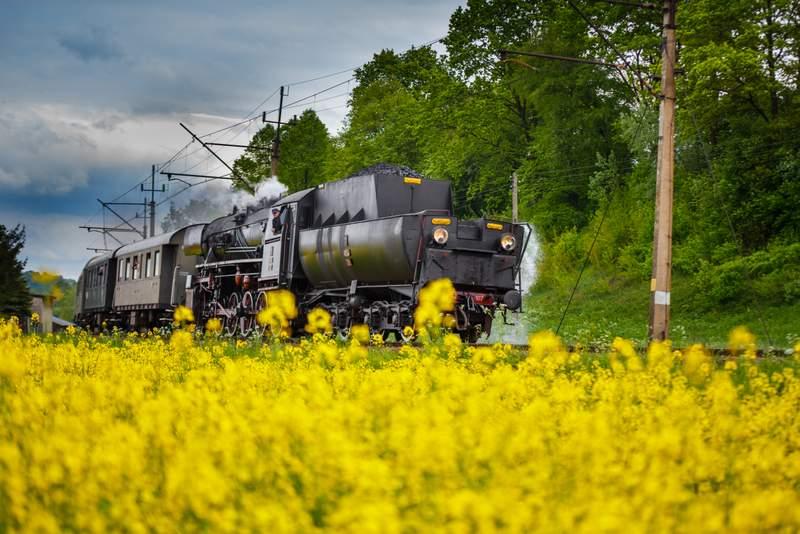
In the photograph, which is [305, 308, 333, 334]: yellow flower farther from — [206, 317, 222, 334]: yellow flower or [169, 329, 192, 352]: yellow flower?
[169, 329, 192, 352]: yellow flower

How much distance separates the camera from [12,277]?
3186 centimetres

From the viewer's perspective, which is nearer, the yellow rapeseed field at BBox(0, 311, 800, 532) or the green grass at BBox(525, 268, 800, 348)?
the yellow rapeseed field at BBox(0, 311, 800, 532)

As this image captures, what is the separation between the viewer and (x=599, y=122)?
37500mm

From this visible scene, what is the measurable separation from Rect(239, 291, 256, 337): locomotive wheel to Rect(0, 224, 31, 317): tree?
36.8ft

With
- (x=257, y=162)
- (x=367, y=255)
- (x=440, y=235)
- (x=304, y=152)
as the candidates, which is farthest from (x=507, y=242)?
(x=257, y=162)

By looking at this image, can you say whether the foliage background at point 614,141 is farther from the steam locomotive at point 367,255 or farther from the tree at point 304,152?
the steam locomotive at point 367,255

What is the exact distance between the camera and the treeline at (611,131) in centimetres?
2500

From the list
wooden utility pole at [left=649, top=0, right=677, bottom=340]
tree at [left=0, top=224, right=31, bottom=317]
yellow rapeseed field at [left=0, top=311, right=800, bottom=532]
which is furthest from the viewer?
tree at [left=0, top=224, right=31, bottom=317]

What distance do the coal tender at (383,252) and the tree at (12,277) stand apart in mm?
12388

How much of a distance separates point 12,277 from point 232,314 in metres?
11.8

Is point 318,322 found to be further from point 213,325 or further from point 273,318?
point 213,325

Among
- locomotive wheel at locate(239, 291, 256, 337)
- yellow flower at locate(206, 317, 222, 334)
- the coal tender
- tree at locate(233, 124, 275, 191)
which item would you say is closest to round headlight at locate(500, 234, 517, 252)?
the coal tender

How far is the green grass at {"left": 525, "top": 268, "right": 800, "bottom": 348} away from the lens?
23.0 meters

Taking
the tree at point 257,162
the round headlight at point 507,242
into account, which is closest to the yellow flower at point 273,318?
the round headlight at point 507,242
